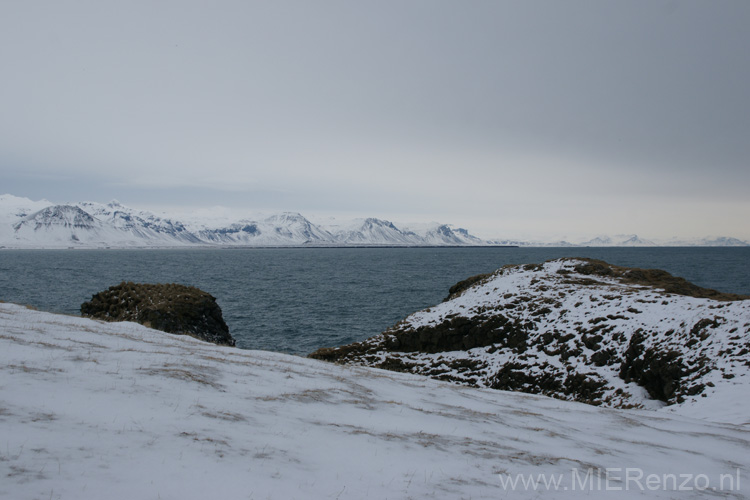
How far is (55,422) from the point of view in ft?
20.9

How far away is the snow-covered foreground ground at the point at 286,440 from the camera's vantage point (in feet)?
18.0

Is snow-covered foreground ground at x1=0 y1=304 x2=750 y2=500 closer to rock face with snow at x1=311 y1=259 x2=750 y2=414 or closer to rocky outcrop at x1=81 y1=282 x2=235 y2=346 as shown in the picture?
rock face with snow at x1=311 y1=259 x2=750 y2=414

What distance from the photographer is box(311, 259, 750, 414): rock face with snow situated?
20.1m

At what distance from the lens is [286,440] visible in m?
7.23

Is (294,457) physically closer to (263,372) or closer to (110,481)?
(110,481)

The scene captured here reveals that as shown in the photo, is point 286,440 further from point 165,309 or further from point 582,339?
point 165,309

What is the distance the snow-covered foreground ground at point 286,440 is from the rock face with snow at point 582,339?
25.4ft

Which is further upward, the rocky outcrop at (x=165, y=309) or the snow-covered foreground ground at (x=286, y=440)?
the snow-covered foreground ground at (x=286, y=440)

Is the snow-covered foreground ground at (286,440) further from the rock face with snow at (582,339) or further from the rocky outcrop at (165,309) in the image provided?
the rocky outcrop at (165,309)

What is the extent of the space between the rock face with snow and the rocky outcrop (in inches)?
329

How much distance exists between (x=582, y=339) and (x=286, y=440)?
23381 millimetres

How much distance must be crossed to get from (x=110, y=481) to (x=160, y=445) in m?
1.10

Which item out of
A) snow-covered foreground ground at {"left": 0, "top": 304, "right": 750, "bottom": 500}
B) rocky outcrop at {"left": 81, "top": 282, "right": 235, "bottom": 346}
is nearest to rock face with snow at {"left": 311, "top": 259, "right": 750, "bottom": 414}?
snow-covered foreground ground at {"left": 0, "top": 304, "right": 750, "bottom": 500}

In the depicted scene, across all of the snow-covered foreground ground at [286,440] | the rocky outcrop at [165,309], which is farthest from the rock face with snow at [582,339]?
the rocky outcrop at [165,309]
